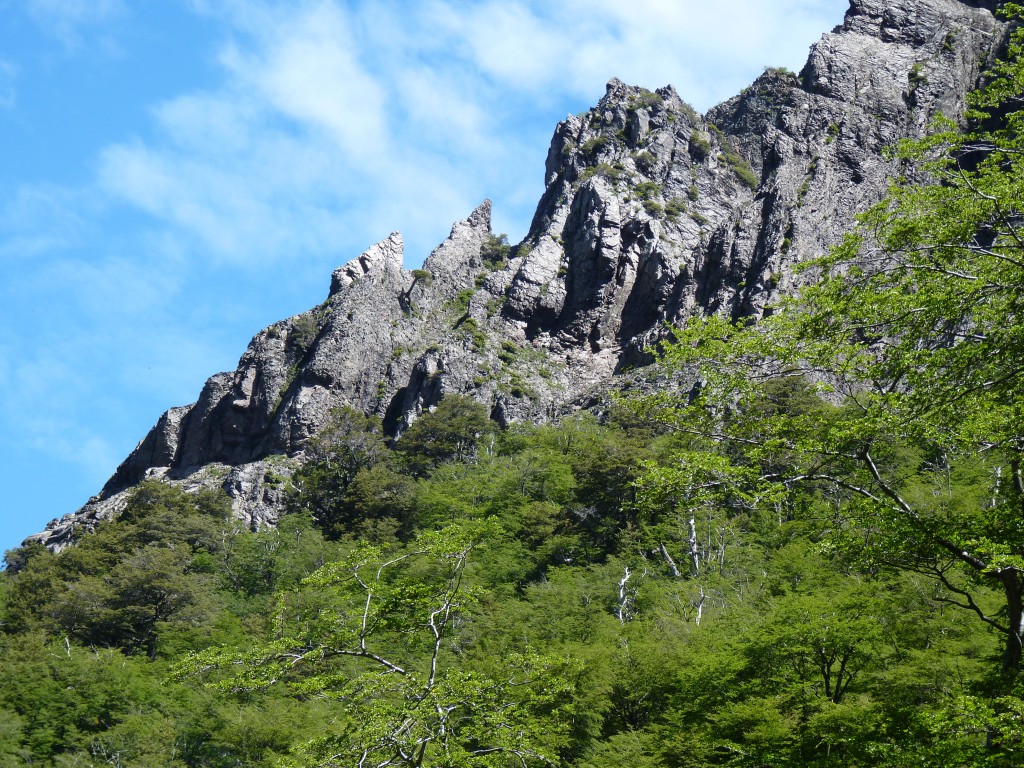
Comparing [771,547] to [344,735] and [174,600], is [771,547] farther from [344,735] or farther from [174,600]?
[174,600]

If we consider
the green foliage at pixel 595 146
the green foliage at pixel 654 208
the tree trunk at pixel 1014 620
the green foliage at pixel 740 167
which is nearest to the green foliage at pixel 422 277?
the green foliage at pixel 654 208

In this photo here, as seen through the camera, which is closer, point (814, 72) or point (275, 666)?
point (275, 666)

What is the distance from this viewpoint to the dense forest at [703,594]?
10.3 meters

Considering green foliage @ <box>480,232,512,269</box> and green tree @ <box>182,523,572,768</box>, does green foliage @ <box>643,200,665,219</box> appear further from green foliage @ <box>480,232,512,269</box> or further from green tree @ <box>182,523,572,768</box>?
green tree @ <box>182,523,572,768</box>

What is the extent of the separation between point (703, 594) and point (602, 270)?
6035cm

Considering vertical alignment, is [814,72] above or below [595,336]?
above

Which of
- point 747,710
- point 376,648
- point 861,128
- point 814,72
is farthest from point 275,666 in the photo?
point 814,72

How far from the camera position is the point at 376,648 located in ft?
110

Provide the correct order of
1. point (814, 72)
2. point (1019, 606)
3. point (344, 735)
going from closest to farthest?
point (1019, 606)
point (344, 735)
point (814, 72)

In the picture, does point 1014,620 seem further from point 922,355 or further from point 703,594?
point 703,594

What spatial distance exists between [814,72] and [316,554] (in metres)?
79.8

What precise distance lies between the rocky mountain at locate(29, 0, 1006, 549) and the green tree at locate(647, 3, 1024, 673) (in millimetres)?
60242

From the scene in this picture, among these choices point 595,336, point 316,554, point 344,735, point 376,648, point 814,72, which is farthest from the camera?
point 814,72

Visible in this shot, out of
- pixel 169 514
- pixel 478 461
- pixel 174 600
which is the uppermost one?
pixel 478 461
